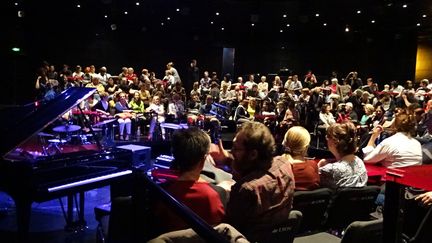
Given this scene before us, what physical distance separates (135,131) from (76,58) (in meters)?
8.16

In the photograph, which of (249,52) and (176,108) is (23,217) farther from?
(249,52)

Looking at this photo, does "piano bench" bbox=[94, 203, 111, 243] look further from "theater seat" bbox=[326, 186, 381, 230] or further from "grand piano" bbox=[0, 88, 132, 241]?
"theater seat" bbox=[326, 186, 381, 230]

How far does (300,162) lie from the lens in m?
2.96

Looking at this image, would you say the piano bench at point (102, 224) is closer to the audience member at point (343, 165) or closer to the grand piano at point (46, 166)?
the grand piano at point (46, 166)

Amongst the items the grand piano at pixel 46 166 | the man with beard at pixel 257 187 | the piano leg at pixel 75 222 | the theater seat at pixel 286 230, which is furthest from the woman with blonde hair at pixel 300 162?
the piano leg at pixel 75 222

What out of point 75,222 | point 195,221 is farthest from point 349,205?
point 75,222

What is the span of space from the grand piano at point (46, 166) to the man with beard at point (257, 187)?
6.36 ft

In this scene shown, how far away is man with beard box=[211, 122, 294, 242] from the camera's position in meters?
2.18

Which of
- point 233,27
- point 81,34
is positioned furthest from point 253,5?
point 81,34

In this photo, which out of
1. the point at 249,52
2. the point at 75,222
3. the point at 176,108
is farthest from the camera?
the point at 249,52

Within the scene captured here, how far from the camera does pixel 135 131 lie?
1025 centimetres

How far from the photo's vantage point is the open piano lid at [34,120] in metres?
3.74

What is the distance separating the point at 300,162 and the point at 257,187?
850 mm

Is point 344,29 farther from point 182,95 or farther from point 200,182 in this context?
point 200,182
